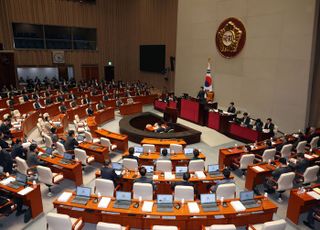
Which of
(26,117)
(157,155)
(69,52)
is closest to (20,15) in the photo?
(69,52)

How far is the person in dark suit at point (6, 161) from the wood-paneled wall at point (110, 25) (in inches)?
754

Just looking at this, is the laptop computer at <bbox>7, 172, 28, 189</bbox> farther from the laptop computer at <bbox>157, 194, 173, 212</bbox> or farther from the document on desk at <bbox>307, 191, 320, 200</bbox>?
the document on desk at <bbox>307, 191, 320, 200</bbox>

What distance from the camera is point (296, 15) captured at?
1381 centimetres

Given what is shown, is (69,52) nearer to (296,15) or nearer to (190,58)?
(190,58)

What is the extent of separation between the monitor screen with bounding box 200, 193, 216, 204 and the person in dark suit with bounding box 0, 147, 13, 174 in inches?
264

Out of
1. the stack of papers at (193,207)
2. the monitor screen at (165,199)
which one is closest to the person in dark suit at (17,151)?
the monitor screen at (165,199)

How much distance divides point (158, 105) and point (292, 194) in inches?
575

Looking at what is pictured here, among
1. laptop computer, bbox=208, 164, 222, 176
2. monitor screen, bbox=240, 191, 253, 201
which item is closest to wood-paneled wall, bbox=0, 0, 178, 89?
laptop computer, bbox=208, 164, 222, 176

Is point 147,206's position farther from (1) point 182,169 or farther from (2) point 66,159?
(2) point 66,159

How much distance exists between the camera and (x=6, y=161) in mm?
9070

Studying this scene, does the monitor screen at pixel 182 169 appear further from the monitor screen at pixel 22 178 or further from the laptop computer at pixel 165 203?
the monitor screen at pixel 22 178

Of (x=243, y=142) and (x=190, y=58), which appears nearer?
(x=243, y=142)

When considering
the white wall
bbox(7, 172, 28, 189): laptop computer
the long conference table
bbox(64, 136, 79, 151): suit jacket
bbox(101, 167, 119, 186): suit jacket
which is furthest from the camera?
the white wall

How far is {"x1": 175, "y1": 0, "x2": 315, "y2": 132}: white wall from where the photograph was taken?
14.0 m
